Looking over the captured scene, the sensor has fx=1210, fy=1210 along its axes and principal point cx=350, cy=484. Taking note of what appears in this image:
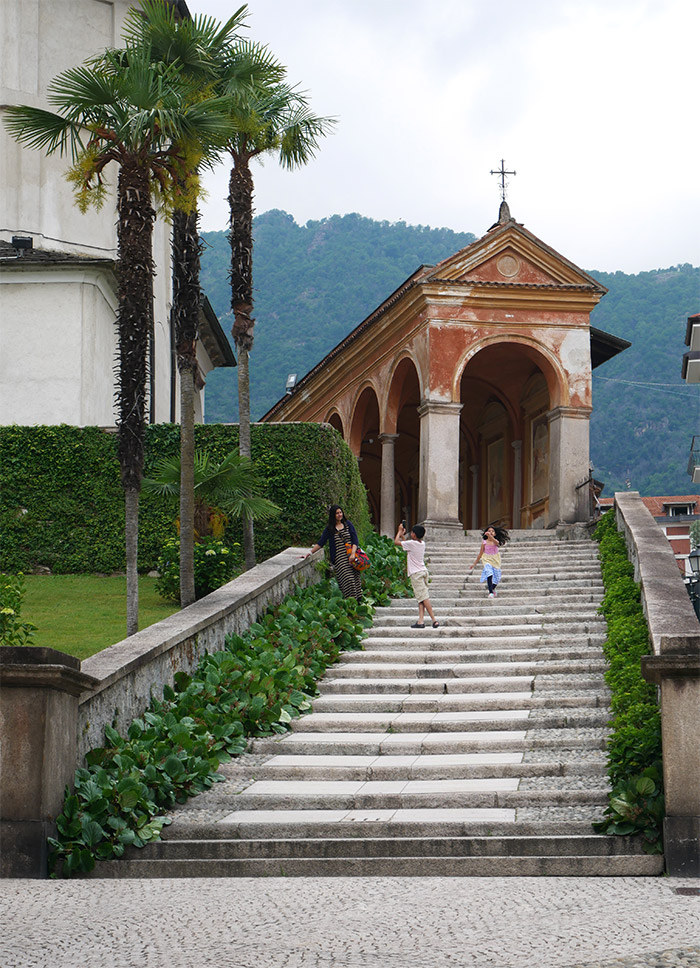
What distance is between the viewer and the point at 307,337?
69.8 meters

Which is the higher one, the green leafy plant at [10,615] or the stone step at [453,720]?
the green leafy plant at [10,615]

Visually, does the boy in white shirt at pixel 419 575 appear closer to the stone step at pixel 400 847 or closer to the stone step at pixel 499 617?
the stone step at pixel 499 617

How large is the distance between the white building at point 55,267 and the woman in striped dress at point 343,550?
927cm

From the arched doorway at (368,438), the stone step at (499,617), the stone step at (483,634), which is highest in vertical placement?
the arched doorway at (368,438)

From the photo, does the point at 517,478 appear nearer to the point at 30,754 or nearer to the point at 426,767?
the point at 426,767

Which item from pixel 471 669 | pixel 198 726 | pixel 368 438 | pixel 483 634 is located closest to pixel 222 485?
pixel 483 634

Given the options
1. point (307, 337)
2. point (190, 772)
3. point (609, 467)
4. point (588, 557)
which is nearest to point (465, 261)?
point (588, 557)

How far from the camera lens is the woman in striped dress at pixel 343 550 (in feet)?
50.1

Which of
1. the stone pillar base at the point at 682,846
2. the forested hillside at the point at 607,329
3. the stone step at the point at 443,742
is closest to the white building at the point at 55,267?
the stone step at the point at 443,742

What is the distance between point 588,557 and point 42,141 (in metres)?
10.4

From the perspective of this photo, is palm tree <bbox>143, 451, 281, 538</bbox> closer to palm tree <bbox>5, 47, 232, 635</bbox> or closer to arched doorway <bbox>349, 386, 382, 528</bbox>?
palm tree <bbox>5, 47, 232, 635</bbox>

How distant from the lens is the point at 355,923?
20.6 feet

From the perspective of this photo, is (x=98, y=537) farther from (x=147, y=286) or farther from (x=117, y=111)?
(x=117, y=111)

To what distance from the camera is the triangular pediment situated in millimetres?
24906
